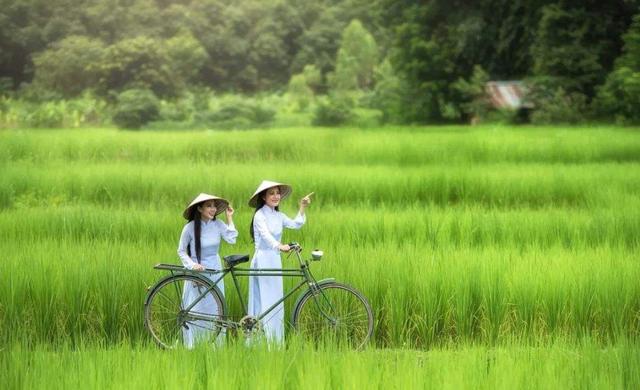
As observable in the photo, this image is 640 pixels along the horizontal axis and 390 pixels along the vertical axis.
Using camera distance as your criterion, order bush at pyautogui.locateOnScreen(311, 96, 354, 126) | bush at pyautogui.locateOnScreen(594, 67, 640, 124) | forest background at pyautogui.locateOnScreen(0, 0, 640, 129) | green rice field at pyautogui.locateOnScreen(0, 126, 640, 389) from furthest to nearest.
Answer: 1. bush at pyautogui.locateOnScreen(311, 96, 354, 126)
2. forest background at pyautogui.locateOnScreen(0, 0, 640, 129)
3. bush at pyautogui.locateOnScreen(594, 67, 640, 124)
4. green rice field at pyautogui.locateOnScreen(0, 126, 640, 389)

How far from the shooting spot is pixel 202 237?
16.6ft

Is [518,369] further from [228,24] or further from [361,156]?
[228,24]

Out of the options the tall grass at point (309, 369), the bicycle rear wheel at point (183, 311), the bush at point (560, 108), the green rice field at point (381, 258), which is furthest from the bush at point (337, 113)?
the tall grass at point (309, 369)

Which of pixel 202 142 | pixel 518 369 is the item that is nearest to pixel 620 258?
pixel 518 369

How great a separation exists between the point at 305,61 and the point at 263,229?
3762cm

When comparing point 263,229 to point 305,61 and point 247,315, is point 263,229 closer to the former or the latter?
point 247,315

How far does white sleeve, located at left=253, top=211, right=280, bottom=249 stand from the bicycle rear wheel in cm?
37

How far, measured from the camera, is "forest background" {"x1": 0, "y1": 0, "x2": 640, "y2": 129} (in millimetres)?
23219

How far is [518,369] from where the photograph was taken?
3.88 meters

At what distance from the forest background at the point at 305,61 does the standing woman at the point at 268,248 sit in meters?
16.7

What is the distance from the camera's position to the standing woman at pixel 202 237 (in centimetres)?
499

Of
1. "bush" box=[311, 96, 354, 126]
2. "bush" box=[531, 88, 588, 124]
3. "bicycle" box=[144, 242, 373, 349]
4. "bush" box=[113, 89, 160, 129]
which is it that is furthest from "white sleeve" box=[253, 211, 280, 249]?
"bush" box=[113, 89, 160, 129]

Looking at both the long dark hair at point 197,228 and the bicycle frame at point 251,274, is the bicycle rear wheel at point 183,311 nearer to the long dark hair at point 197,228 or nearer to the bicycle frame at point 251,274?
the bicycle frame at point 251,274

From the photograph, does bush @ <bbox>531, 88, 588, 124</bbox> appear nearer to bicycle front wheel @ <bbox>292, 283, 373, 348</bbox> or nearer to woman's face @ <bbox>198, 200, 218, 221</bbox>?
bicycle front wheel @ <bbox>292, 283, 373, 348</bbox>
